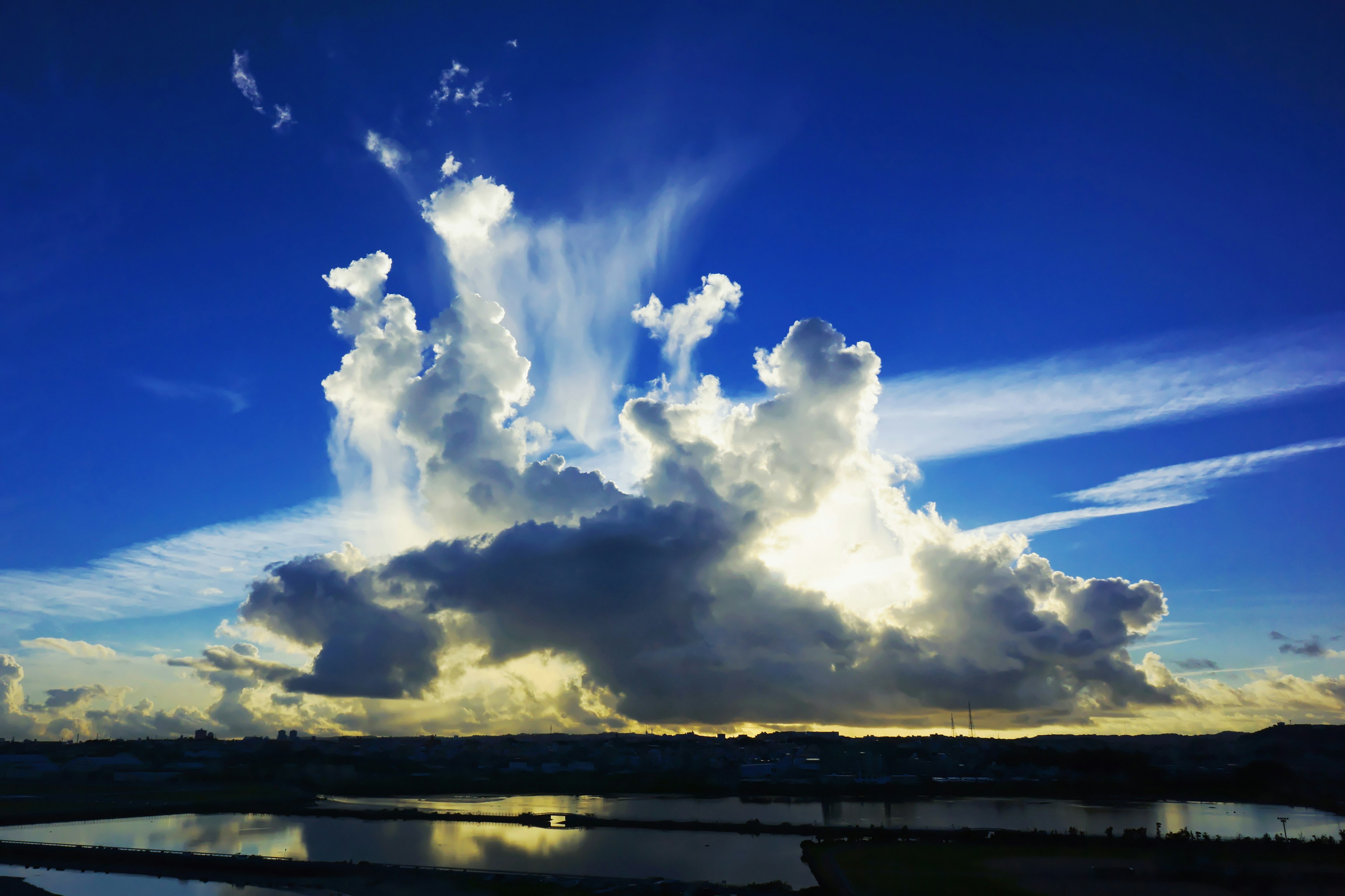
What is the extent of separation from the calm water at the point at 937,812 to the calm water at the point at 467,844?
1681cm

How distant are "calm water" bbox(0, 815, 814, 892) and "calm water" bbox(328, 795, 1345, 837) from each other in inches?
662

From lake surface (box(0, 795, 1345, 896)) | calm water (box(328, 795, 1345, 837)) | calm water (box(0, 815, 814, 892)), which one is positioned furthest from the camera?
calm water (box(328, 795, 1345, 837))

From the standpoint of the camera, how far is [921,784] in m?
149

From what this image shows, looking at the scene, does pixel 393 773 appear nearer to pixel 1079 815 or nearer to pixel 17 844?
pixel 17 844

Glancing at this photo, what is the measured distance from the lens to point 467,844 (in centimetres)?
7706

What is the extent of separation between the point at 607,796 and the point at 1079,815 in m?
75.1

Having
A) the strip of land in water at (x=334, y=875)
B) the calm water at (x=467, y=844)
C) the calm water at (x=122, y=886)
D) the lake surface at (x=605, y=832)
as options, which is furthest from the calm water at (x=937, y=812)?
the calm water at (x=122, y=886)

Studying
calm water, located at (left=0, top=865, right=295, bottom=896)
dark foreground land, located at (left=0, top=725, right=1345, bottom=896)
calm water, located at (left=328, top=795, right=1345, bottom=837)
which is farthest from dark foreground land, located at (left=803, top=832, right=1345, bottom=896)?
calm water, located at (left=0, top=865, right=295, bottom=896)

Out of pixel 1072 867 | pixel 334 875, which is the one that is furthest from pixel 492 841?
pixel 1072 867

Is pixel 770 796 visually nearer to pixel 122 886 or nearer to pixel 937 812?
pixel 937 812

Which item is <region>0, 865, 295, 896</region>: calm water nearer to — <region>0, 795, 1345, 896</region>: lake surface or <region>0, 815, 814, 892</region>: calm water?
<region>0, 795, 1345, 896</region>: lake surface

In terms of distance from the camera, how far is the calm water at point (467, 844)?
61531 millimetres

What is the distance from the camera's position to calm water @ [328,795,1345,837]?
9025 cm

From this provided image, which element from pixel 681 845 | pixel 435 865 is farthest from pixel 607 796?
pixel 435 865
